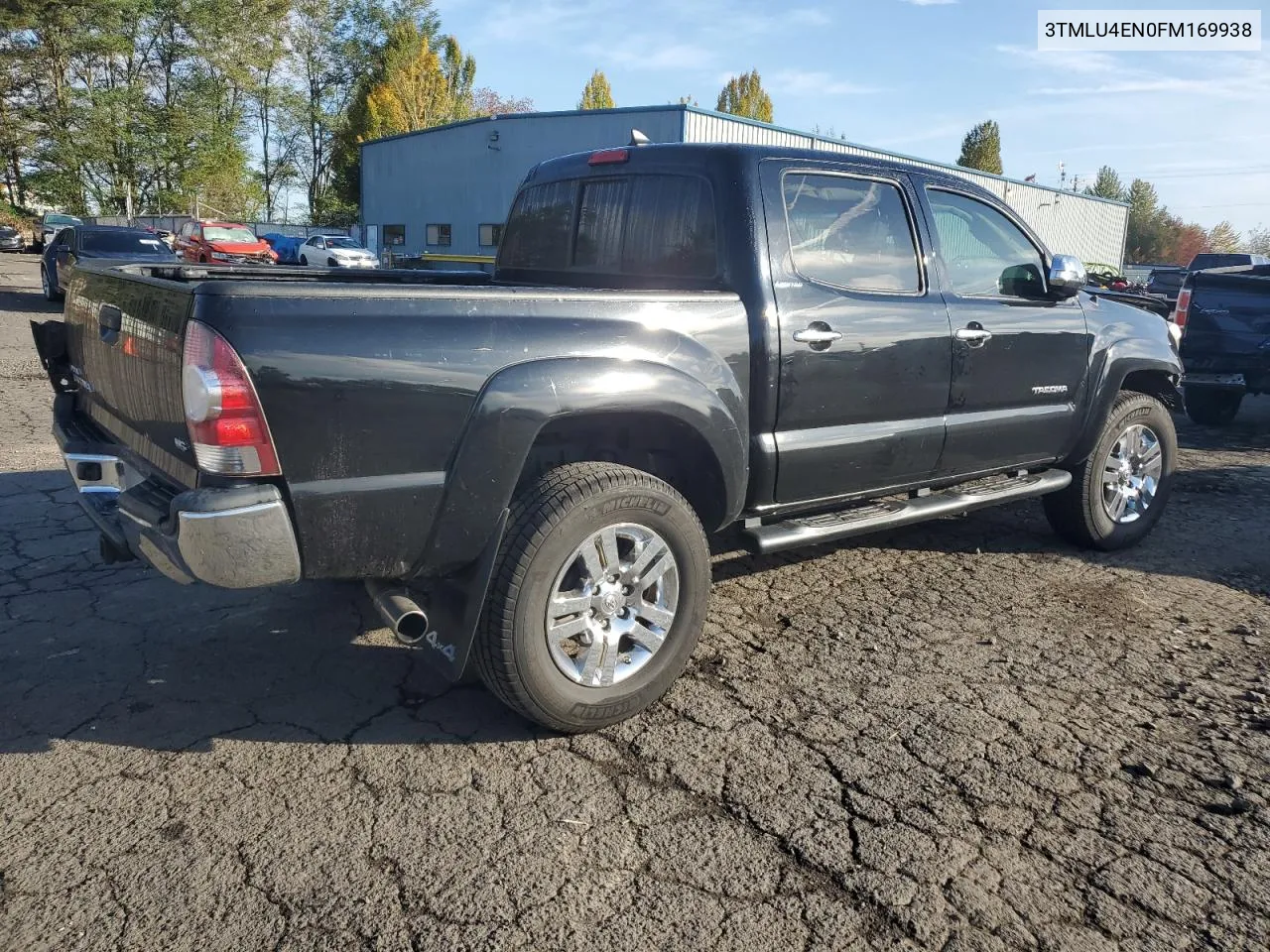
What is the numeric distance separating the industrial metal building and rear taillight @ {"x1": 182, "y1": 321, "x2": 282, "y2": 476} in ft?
65.3

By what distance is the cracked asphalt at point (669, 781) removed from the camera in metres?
2.28

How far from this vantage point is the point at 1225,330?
8953 mm

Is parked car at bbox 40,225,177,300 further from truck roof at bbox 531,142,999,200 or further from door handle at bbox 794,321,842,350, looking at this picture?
door handle at bbox 794,321,842,350

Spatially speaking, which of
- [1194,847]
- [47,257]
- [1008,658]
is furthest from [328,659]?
[47,257]

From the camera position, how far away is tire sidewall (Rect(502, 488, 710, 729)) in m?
2.89

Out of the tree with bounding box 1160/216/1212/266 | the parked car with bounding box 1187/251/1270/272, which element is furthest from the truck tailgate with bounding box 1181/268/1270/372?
the tree with bounding box 1160/216/1212/266

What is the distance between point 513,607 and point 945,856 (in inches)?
55.5

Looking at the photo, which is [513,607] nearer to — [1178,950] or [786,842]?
[786,842]

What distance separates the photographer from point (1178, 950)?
219 centimetres

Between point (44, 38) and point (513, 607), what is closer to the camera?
point (513, 607)

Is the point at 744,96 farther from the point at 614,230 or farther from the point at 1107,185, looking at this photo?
the point at 614,230

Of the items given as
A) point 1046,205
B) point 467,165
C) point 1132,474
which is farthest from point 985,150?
point 1132,474

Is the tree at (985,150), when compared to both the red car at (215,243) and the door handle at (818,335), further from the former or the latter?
the door handle at (818,335)

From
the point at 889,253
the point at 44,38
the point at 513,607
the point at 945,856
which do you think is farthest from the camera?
the point at 44,38
